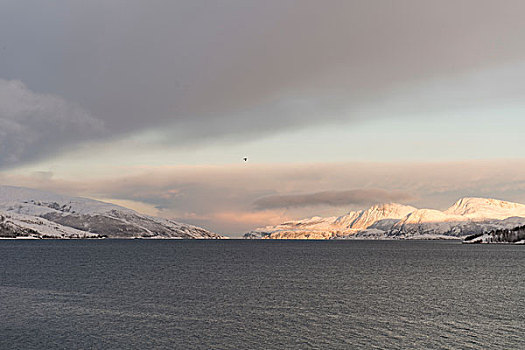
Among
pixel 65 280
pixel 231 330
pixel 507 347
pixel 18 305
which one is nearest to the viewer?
pixel 507 347

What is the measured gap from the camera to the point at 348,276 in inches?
4968

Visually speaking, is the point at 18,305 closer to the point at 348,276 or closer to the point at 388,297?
the point at 388,297

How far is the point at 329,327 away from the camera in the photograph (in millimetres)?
59188

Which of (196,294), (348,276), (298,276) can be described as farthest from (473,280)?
(196,294)

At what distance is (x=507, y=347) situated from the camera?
49.9m

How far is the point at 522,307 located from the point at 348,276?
5331 cm

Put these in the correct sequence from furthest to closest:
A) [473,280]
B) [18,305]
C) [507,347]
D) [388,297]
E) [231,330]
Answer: [473,280] → [388,297] → [18,305] → [231,330] → [507,347]

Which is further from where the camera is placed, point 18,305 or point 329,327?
point 18,305

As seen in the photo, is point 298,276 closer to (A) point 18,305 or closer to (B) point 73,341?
(A) point 18,305

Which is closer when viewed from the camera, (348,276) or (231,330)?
(231,330)

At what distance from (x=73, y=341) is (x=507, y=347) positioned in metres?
44.6

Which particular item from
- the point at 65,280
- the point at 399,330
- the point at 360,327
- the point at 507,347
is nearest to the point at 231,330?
the point at 360,327

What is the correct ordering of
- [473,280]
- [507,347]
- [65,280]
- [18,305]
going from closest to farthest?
[507,347] → [18,305] → [65,280] → [473,280]

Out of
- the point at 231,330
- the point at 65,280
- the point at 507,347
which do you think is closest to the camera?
the point at 507,347
